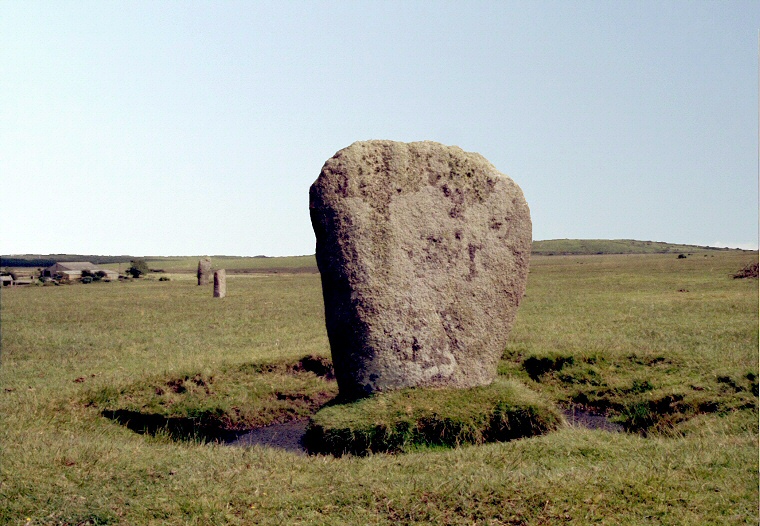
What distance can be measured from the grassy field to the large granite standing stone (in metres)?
1.61

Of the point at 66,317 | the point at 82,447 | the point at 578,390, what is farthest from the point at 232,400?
the point at 66,317

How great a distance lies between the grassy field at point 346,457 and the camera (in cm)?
621

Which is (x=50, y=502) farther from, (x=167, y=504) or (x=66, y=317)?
(x=66, y=317)

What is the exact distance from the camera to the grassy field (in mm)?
6211

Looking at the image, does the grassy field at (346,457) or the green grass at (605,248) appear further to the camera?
the green grass at (605,248)

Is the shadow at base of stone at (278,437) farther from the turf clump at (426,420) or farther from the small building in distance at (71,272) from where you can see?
the small building in distance at (71,272)

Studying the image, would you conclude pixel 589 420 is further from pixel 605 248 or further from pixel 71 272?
pixel 605 248

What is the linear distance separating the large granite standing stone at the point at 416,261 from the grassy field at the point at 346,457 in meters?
1.61

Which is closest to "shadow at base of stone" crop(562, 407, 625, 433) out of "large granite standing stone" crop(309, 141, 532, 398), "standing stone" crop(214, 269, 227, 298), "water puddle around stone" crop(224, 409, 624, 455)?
"water puddle around stone" crop(224, 409, 624, 455)

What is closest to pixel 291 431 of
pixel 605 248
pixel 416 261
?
pixel 416 261

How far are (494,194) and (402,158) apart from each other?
5.11 ft

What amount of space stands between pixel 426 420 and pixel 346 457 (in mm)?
1374

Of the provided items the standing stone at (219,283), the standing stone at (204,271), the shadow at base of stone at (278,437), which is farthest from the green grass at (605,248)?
the shadow at base of stone at (278,437)

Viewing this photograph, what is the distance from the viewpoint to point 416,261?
32.1 ft
